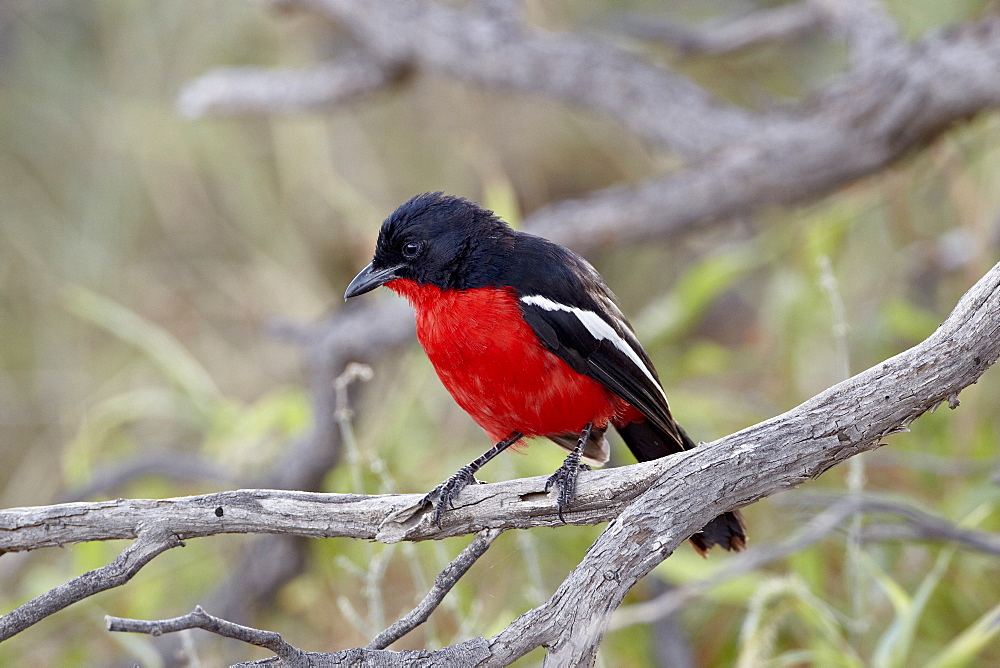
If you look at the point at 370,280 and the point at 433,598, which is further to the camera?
the point at 370,280

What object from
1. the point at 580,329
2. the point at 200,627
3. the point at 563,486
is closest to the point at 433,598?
the point at 563,486

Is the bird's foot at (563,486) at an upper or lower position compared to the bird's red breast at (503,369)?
lower

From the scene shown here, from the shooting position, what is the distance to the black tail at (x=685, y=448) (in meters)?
2.59

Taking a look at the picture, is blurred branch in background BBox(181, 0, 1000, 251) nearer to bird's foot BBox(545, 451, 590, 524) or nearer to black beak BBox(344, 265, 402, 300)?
black beak BBox(344, 265, 402, 300)

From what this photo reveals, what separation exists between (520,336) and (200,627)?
1196 millimetres

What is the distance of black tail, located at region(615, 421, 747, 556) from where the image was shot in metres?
2.59

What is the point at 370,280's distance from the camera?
9.35 feet

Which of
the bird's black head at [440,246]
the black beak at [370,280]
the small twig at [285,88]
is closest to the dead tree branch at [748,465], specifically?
the bird's black head at [440,246]

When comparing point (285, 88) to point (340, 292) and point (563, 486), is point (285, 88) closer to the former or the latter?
point (340, 292)

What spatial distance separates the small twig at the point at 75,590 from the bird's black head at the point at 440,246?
1.06 meters

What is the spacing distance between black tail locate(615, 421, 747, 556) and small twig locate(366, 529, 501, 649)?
0.67m

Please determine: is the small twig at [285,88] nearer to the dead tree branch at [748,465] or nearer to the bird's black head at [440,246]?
the bird's black head at [440,246]

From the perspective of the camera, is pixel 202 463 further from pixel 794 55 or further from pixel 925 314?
pixel 794 55

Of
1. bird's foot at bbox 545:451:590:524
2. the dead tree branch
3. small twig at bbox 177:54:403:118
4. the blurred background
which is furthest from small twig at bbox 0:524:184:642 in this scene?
small twig at bbox 177:54:403:118
